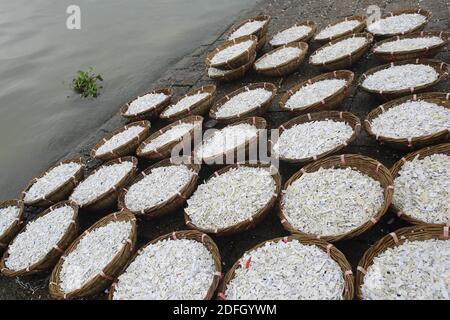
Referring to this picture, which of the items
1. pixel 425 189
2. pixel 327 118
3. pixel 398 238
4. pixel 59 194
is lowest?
pixel 59 194

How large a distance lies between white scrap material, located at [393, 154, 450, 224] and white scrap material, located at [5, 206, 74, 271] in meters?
3.32

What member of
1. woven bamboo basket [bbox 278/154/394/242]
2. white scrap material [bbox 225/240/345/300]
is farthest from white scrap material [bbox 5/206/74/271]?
woven bamboo basket [bbox 278/154/394/242]

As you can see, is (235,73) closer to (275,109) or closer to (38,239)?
(275,109)

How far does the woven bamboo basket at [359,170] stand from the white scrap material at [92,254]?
1604 millimetres

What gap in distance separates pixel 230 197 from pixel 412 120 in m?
2.01

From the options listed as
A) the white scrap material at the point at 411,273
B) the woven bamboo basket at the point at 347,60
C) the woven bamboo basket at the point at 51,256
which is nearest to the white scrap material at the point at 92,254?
the woven bamboo basket at the point at 51,256

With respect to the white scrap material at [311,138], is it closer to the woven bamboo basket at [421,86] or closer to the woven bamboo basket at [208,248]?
the woven bamboo basket at [421,86]

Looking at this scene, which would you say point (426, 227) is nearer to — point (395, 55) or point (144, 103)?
point (395, 55)

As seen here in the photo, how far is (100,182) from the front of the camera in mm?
4559

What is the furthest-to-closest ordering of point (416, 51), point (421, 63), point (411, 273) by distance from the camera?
1. point (416, 51)
2. point (421, 63)
3. point (411, 273)

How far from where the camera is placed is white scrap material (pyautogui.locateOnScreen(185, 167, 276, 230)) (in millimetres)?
3545

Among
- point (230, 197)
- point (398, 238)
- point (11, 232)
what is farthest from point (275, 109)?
point (11, 232)

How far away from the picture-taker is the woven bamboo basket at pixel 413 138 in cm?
347
